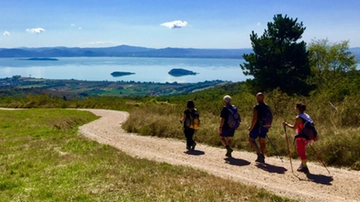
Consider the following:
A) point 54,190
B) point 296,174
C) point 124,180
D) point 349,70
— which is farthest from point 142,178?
point 349,70

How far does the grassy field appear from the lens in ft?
23.7

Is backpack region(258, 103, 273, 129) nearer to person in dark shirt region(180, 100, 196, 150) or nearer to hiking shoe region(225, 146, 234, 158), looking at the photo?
hiking shoe region(225, 146, 234, 158)

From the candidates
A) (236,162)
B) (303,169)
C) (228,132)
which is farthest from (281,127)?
(303,169)

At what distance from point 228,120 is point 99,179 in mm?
4685

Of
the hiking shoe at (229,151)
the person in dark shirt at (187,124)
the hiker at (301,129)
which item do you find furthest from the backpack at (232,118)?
the hiker at (301,129)

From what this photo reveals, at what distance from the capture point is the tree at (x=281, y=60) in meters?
35.2

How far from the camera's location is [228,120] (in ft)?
36.1

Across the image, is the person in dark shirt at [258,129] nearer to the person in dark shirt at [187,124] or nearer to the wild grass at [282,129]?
the wild grass at [282,129]

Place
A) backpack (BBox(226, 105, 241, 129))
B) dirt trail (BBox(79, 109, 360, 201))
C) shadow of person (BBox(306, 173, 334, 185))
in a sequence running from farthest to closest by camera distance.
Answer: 1. backpack (BBox(226, 105, 241, 129))
2. shadow of person (BBox(306, 173, 334, 185))
3. dirt trail (BBox(79, 109, 360, 201))

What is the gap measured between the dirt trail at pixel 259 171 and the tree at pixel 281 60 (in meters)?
23.6

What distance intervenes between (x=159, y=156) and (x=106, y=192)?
443cm

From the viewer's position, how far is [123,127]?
766 inches

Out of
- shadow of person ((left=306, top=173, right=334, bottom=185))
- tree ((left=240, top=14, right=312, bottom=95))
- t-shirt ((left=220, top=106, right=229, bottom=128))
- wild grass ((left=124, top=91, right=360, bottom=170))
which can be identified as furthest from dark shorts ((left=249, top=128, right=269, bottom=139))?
tree ((left=240, top=14, right=312, bottom=95))

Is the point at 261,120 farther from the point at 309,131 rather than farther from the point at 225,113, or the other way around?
the point at 309,131
